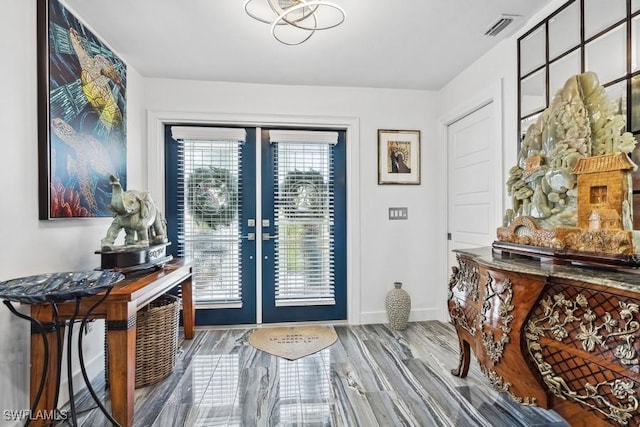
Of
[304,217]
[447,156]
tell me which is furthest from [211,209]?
[447,156]

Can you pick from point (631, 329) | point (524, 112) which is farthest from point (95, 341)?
point (524, 112)

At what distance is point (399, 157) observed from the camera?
11.0ft

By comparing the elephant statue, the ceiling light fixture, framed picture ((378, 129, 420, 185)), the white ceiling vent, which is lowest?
the elephant statue

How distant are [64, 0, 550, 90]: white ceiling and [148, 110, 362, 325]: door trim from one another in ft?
1.15

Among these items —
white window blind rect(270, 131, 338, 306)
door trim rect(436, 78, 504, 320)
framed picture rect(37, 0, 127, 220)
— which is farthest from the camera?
white window blind rect(270, 131, 338, 306)

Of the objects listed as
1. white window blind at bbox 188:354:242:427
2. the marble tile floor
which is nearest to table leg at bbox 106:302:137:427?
the marble tile floor

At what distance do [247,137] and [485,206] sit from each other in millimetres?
2311

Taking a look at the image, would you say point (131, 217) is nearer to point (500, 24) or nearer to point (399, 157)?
point (399, 157)

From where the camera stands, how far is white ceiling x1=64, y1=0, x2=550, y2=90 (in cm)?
201

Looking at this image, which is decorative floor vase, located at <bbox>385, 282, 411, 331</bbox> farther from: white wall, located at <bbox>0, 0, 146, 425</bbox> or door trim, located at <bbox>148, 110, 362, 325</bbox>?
white wall, located at <bbox>0, 0, 146, 425</bbox>

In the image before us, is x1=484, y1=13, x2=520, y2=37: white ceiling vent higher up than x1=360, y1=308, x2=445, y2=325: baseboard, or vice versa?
x1=484, y1=13, x2=520, y2=37: white ceiling vent

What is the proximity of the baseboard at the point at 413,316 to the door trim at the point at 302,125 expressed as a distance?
0.08 m

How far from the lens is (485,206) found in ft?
8.95

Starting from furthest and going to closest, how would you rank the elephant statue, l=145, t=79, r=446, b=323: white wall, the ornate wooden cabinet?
l=145, t=79, r=446, b=323: white wall < the elephant statue < the ornate wooden cabinet
